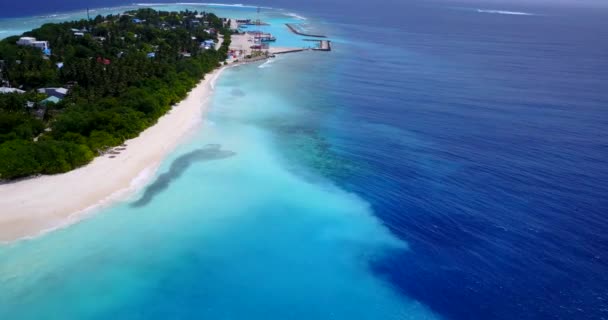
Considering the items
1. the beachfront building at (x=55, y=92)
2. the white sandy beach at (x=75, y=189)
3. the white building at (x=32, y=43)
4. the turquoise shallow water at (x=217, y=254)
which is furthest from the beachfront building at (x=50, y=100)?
the white building at (x=32, y=43)

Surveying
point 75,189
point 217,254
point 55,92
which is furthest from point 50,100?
point 217,254

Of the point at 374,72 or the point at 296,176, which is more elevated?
the point at 374,72

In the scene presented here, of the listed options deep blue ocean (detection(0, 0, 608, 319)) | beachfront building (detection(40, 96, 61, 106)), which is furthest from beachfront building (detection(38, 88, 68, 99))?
deep blue ocean (detection(0, 0, 608, 319))

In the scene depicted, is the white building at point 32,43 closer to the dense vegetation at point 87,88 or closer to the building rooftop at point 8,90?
the dense vegetation at point 87,88

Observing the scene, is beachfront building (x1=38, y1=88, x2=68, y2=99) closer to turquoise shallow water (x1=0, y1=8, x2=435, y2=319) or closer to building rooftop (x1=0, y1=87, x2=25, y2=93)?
building rooftop (x1=0, y1=87, x2=25, y2=93)

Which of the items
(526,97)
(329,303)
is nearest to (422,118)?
(526,97)

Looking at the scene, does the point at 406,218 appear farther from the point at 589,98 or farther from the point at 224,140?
the point at 589,98

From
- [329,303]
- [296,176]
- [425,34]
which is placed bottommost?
[329,303]
